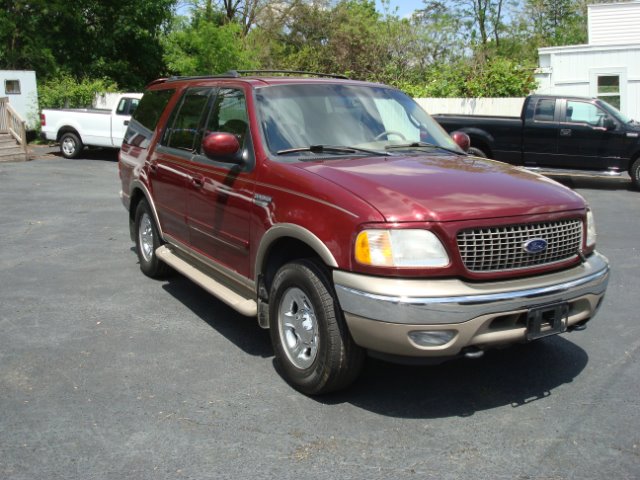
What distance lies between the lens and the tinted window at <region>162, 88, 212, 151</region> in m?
5.84

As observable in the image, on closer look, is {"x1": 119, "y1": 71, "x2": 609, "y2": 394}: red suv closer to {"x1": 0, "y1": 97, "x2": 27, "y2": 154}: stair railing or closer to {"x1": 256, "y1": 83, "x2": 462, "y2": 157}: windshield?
{"x1": 256, "y1": 83, "x2": 462, "y2": 157}: windshield

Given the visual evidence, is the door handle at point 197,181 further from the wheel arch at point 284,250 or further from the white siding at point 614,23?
the white siding at point 614,23

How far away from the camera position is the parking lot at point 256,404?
3521mm

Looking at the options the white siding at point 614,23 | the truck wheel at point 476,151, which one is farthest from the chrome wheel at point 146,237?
the white siding at point 614,23

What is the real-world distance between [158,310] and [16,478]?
2.80 metres

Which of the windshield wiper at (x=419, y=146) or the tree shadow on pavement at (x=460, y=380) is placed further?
the windshield wiper at (x=419, y=146)

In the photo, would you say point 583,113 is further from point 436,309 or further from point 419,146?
point 436,309

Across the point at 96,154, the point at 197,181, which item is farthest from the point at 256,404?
the point at 96,154

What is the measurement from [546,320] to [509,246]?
0.50 meters

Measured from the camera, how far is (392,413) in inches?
161

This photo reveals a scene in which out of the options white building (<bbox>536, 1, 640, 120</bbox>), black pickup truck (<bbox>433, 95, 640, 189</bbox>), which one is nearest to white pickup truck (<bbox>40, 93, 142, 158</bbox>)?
black pickup truck (<bbox>433, 95, 640, 189</bbox>)

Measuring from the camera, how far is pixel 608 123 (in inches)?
559

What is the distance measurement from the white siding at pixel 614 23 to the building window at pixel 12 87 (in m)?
18.5

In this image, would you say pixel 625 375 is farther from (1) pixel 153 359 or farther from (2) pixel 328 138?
(1) pixel 153 359
